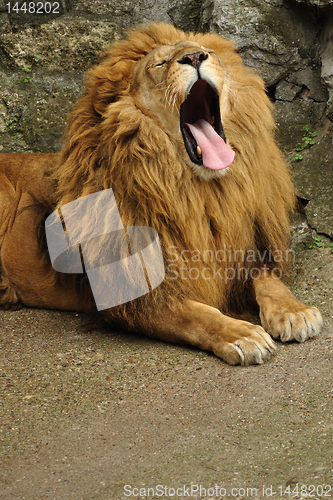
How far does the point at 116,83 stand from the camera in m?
3.24

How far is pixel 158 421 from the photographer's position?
8.23 feet

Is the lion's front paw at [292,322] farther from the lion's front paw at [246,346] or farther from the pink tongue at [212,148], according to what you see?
the pink tongue at [212,148]

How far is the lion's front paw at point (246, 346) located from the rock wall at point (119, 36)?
2.04 m

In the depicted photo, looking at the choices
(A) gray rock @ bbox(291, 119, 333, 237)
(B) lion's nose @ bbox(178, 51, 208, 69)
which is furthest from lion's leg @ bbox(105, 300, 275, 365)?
(A) gray rock @ bbox(291, 119, 333, 237)

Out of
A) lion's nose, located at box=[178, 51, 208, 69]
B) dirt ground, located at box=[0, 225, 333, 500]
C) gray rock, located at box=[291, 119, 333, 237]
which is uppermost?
lion's nose, located at box=[178, 51, 208, 69]

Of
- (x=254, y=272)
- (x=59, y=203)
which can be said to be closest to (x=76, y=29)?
(x=59, y=203)

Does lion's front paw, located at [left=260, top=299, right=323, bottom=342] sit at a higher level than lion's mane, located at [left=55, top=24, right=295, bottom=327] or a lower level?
lower

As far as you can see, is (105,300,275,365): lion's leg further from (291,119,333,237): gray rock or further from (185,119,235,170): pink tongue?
(291,119,333,237): gray rock

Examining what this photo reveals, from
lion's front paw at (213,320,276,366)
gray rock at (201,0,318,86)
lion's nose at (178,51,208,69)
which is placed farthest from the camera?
gray rock at (201,0,318,86)

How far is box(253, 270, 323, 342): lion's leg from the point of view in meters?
3.05

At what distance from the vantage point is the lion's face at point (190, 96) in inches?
120

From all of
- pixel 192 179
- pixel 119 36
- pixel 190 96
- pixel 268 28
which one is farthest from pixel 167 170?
pixel 119 36

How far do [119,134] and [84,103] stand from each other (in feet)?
1.43

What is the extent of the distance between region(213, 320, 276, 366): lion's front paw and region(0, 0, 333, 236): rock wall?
2.04 metres
